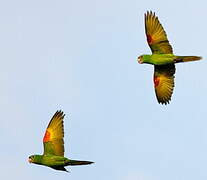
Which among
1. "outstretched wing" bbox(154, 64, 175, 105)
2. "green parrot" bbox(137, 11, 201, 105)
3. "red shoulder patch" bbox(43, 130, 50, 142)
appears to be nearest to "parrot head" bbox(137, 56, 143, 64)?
"green parrot" bbox(137, 11, 201, 105)

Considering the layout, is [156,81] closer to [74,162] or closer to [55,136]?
[55,136]

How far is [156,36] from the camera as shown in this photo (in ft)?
128

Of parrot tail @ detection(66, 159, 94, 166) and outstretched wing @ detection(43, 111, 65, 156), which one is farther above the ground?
outstretched wing @ detection(43, 111, 65, 156)

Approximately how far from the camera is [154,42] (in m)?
39.2

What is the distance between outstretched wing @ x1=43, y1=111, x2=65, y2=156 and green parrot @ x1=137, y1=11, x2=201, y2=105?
221 inches

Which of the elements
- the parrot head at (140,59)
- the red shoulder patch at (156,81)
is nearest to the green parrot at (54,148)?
the parrot head at (140,59)

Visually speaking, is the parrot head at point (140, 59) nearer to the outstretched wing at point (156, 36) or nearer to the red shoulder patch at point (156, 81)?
the outstretched wing at point (156, 36)

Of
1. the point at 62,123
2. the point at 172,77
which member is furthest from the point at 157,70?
the point at 62,123

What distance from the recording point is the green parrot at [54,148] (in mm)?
35256

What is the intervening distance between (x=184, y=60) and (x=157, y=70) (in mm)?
2198

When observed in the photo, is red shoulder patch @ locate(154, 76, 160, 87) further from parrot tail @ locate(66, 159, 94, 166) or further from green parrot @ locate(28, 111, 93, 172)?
parrot tail @ locate(66, 159, 94, 166)

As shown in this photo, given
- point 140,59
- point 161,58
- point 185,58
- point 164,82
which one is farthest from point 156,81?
point 185,58

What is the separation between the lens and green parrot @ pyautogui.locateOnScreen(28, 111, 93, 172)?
35.3 meters

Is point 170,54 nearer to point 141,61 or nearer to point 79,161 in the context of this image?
point 141,61
